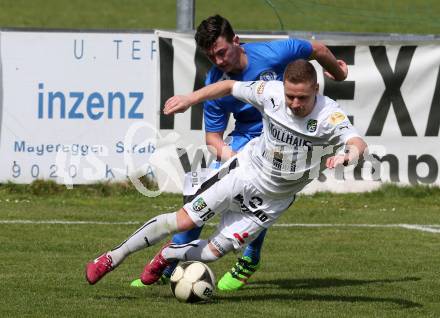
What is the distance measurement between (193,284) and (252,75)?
1.80 meters

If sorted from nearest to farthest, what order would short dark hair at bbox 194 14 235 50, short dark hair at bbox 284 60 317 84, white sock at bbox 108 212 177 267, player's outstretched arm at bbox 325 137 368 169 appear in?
player's outstretched arm at bbox 325 137 368 169, short dark hair at bbox 284 60 317 84, white sock at bbox 108 212 177 267, short dark hair at bbox 194 14 235 50

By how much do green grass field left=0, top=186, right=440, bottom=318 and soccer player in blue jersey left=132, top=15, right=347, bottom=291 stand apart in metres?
0.25

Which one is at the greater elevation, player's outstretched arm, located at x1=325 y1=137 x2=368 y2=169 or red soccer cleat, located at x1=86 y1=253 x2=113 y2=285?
player's outstretched arm, located at x1=325 y1=137 x2=368 y2=169

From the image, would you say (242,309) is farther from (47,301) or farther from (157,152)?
(157,152)

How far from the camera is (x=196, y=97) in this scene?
7.80 metres

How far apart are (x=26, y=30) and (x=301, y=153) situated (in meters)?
7.49

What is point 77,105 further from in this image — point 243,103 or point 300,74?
point 300,74

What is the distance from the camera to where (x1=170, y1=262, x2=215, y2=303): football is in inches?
317

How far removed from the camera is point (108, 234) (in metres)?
11.8

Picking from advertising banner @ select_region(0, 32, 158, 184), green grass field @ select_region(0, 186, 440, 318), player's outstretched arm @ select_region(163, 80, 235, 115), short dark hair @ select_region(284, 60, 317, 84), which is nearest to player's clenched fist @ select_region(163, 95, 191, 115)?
player's outstretched arm @ select_region(163, 80, 235, 115)

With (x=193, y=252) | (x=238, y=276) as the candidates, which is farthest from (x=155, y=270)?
(x=238, y=276)

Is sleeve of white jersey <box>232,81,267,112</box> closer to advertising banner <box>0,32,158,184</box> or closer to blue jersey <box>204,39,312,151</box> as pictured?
blue jersey <box>204,39,312,151</box>

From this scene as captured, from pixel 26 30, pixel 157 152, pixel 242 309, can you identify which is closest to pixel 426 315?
pixel 242 309

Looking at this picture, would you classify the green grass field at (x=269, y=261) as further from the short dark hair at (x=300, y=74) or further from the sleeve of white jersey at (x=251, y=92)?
the short dark hair at (x=300, y=74)
